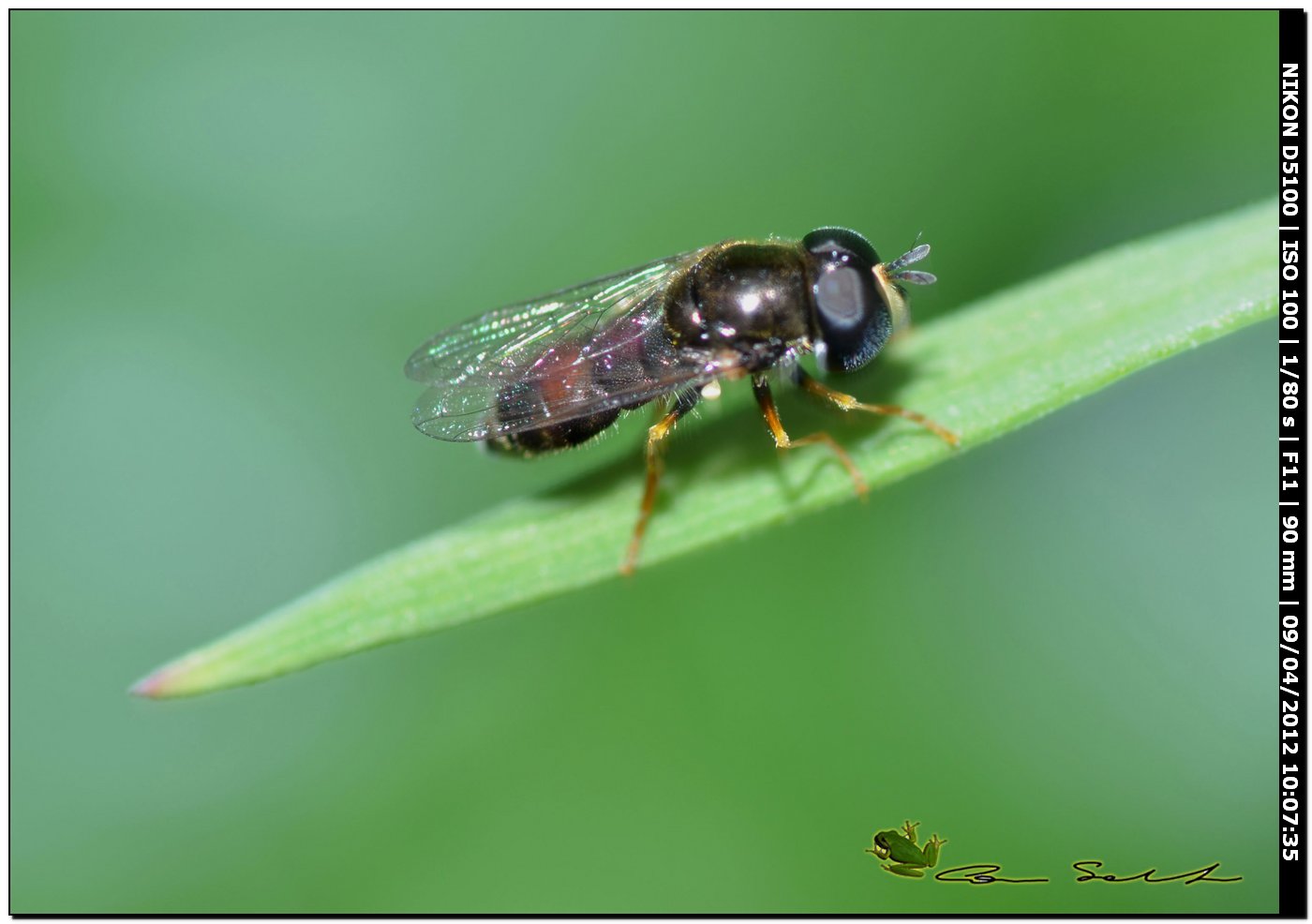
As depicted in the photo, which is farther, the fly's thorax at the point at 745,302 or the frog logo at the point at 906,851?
the frog logo at the point at 906,851


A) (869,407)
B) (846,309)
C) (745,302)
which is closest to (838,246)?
(846,309)

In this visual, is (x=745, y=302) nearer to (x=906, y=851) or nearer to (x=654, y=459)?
(x=654, y=459)

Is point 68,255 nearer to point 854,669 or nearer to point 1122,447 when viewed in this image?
point 854,669

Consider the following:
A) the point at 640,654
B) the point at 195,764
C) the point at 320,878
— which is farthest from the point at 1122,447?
the point at 195,764

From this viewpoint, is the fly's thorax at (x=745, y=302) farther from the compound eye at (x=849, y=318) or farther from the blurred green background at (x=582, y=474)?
the blurred green background at (x=582, y=474)
